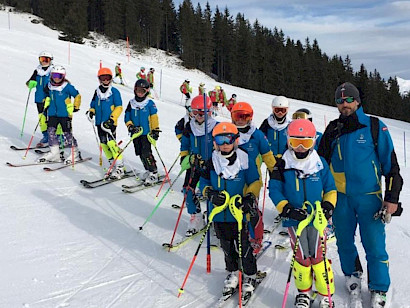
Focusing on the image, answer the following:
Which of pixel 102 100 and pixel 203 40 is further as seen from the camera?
pixel 203 40

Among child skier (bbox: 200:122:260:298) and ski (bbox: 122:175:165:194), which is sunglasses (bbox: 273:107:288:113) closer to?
child skier (bbox: 200:122:260:298)

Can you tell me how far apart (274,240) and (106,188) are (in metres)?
3.59

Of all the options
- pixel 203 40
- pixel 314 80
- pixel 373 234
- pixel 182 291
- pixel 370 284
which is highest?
pixel 203 40

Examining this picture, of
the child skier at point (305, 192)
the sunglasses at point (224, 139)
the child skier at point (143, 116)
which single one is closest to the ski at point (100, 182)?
the child skier at point (143, 116)

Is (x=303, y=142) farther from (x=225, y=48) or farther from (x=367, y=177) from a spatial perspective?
(x=225, y=48)

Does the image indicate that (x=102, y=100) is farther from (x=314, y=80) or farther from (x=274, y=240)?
(x=314, y=80)

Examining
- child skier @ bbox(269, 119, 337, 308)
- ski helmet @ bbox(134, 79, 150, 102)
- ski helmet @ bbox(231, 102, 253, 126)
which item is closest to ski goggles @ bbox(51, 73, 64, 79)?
ski helmet @ bbox(134, 79, 150, 102)

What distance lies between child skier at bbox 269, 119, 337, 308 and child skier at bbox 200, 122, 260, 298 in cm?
45

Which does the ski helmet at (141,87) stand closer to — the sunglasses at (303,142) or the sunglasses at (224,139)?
the sunglasses at (224,139)

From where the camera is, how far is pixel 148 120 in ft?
23.5

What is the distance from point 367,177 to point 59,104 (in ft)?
22.3

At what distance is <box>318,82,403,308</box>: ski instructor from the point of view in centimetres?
352

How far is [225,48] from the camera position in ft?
200

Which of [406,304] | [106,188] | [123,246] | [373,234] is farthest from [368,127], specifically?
[106,188]
